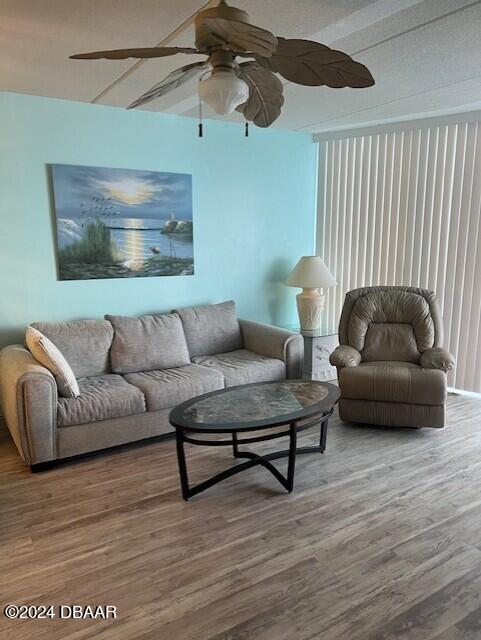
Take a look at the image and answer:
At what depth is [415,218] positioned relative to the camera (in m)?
4.45

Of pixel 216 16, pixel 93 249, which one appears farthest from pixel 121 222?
pixel 216 16

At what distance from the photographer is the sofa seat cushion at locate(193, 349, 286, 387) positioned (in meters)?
3.76

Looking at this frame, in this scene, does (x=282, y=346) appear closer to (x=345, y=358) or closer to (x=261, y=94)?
(x=345, y=358)

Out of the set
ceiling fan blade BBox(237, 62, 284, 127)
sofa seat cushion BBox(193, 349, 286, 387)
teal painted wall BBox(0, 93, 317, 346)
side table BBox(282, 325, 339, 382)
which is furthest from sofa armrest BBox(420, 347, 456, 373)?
ceiling fan blade BBox(237, 62, 284, 127)

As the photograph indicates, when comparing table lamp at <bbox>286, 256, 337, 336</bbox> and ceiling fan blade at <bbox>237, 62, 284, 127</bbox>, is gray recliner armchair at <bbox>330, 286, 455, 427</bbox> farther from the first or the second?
ceiling fan blade at <bbox>237, 62, 284, 127</bbox>

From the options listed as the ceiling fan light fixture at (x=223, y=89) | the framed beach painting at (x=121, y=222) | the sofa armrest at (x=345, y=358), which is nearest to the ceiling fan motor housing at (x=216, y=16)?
the ceiling fan light fixture at (x=223, y=89)

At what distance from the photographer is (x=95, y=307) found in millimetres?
3984

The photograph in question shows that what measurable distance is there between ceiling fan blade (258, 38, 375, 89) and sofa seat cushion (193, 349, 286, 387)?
238cm

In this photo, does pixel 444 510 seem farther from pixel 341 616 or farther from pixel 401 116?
pixel 401 116

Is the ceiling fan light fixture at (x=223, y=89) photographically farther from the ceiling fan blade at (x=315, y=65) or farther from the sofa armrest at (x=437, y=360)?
the sofa armrest at (x=437, y=360)

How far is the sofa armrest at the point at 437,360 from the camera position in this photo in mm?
3598

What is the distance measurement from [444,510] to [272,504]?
93 cm

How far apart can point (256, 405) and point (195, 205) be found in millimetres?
2210

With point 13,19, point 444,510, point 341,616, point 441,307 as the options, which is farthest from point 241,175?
point 341,616
